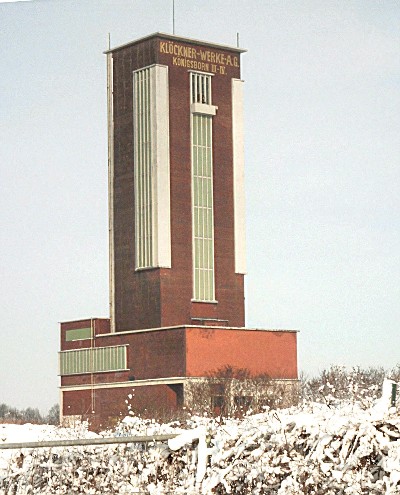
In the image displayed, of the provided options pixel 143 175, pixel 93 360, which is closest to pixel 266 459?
pixel 143 175

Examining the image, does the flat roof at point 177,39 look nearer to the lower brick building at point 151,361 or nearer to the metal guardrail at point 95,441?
the lower brick building at point 151,361

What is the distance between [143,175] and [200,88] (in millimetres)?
6258

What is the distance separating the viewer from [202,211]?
68.1m

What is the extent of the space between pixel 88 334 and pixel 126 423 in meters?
60.7

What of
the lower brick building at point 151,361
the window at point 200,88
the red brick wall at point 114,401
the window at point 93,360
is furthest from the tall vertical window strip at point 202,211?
the red brick wall at point 114,401

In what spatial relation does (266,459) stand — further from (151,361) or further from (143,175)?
(143,175)

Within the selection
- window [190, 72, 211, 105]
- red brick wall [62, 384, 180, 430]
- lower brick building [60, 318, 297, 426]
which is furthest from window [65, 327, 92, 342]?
window [190, 72, 211, 105]

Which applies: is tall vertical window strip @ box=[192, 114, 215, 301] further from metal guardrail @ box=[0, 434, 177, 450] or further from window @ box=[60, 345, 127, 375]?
metal guardrail @ box=[0, 434, 177, 450]

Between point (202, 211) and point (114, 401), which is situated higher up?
point (202, 211)

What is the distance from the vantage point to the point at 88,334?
71.1 meters

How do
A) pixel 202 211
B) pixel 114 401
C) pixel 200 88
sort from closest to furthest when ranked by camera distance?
1. pixel 114 401
2. pixel 202 211
3. pixel 200 88

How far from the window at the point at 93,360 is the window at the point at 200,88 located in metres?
14.9

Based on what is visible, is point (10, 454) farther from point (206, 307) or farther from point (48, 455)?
point (206, 307)

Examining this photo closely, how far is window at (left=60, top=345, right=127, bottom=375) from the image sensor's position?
68.0 m
